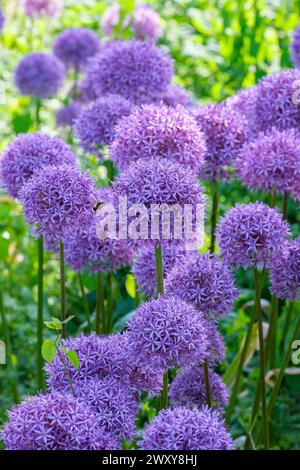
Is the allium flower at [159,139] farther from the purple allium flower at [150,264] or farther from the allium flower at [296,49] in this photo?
the allium flower at [296,49]

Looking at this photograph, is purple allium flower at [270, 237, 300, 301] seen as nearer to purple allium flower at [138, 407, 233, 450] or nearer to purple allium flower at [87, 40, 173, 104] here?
purple allium flower at [138, 407, 233, 450]

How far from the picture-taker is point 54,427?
1358 millimetres

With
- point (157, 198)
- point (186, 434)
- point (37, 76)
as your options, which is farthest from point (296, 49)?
point (186, 434)

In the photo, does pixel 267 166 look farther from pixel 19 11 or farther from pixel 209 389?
pixel 19 11

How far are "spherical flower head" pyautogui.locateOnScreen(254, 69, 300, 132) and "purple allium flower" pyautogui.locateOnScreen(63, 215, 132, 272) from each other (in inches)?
18.8

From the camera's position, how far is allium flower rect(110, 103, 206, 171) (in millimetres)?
1837

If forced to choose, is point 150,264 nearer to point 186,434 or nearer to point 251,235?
point 251,235

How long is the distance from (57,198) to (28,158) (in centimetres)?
41

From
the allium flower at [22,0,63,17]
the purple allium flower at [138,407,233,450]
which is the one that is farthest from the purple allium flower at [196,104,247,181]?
the allium flower at [22,0,63,17]

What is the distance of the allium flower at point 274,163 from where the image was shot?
6.27 feet

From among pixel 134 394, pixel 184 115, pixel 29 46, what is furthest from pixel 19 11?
pixel 134 394

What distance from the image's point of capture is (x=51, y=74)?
345cm

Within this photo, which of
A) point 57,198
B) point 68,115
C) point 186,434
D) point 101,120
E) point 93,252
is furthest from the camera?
point 68,115

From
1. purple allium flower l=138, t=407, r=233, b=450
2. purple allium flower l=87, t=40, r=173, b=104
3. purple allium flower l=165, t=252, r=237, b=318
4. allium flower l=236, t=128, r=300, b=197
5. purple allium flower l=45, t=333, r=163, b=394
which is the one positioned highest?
purple allium flower l=87, t=40, r=173, b=104
